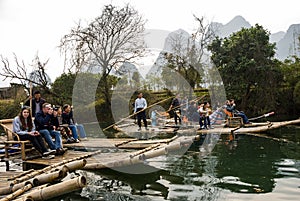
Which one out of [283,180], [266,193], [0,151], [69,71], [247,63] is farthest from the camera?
[69,71]

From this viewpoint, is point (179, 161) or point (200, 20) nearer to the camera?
point (179, 161)

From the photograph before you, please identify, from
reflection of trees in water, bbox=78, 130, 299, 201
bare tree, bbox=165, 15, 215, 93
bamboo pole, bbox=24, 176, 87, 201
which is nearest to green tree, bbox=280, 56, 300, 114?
bare tree, bbox=165, 15, 215, 93

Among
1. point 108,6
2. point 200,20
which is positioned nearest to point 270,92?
point 200,20

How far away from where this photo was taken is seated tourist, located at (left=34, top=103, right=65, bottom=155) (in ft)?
22.2

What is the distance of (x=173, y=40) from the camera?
23.2 m

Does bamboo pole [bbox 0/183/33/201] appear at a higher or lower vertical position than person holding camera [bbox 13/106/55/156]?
lower

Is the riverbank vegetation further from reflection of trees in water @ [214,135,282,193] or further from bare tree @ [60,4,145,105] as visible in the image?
reflection of trees in water @ [214,135,282,193]

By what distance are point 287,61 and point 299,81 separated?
2165mm

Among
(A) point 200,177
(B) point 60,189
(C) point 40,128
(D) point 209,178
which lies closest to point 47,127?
(C) point 40,128

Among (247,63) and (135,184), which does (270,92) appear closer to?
(247,63)

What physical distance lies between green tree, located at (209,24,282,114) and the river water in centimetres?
1225

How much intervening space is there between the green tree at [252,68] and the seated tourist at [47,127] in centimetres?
1601

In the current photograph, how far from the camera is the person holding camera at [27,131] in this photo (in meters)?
6.57

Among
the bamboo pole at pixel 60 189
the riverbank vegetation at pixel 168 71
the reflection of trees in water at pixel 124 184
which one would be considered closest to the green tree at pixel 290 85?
the riverbank vegetation at pixel 168 71
